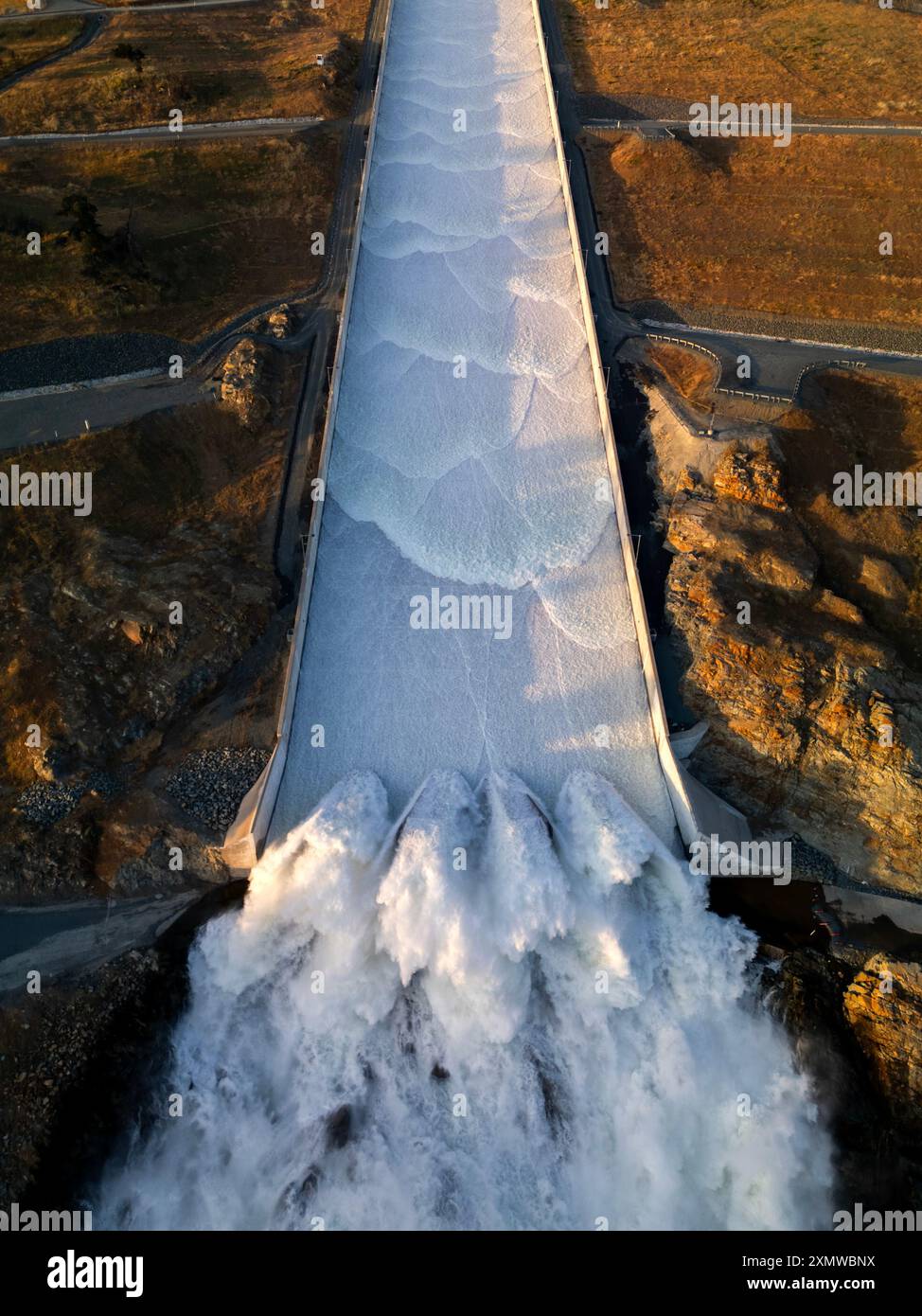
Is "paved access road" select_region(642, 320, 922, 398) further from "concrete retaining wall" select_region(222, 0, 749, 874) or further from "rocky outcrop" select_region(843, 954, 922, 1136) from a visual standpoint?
"rocky outcrop" select_region(843, 954, 922, 1136)

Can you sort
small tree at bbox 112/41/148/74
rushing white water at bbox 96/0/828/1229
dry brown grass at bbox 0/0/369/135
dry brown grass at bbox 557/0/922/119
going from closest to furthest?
rushing white water at bbox 96/0/828/1229
dry brown grass at bbox 0/0/369/135
small tree at bbox 112/41/148/74
dry brown grass at bbox 557/0/922/119

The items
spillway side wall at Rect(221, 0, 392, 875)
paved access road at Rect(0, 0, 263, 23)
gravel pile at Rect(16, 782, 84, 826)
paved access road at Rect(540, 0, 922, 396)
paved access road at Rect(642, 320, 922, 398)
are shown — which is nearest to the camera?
spillway side wall at Rect(221, 0, 392, 875)

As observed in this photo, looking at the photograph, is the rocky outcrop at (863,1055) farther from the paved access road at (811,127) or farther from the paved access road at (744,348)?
the paved access road at (811,127)

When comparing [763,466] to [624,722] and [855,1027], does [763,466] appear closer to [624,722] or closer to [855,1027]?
[624,722]

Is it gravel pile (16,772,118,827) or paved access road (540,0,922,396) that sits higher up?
paved access road (540,0,922,396)

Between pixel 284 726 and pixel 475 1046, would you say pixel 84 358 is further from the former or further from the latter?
pixel 475 1046

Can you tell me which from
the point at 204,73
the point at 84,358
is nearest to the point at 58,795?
the point at 84,358

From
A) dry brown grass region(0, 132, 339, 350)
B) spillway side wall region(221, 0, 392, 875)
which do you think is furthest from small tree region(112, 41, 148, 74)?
spillway side wall region(221, 0, 392, 875)
